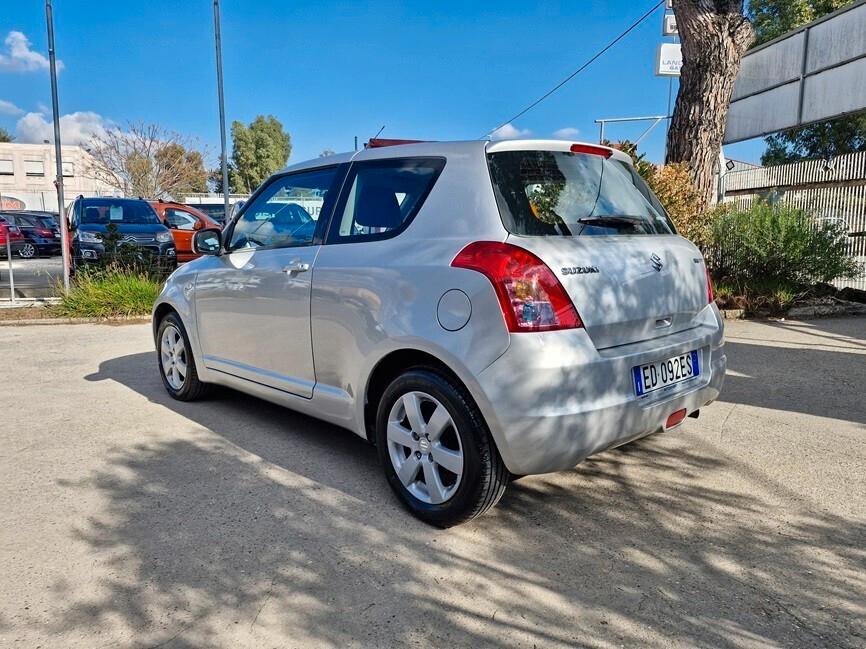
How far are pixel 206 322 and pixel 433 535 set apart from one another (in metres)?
2.54

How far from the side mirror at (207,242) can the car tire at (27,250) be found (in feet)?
76.4

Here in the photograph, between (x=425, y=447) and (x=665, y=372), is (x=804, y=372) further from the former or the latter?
(x=425, y=447)

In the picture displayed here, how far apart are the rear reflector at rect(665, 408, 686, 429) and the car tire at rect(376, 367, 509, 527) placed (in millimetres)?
863

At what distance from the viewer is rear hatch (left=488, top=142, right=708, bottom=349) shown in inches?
115

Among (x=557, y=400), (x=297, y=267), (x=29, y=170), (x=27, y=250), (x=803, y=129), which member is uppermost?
(x=29, y=170)

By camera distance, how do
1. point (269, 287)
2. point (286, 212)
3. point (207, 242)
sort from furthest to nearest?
point (207, 242) < point (286, 212) < point (269, 287)

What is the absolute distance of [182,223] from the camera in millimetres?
16078

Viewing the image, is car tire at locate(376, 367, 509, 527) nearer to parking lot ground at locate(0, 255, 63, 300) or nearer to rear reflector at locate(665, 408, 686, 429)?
rear reflector at locate(665, 408, 686, 429)

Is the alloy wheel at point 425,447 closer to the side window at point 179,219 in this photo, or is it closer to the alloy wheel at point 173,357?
the alloy wheel at point 173,357

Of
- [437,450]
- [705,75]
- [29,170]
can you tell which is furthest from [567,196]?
[29,170]

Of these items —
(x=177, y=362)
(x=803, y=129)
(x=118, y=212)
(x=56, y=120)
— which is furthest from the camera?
(x=803, y=129)

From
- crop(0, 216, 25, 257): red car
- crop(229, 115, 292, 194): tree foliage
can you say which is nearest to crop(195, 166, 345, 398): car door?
crop(0, 216, 25, 257): red car

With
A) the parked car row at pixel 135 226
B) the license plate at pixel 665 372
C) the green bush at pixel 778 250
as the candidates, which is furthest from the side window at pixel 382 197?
the parked car row at pixel 135 226

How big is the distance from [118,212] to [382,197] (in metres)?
12.2
